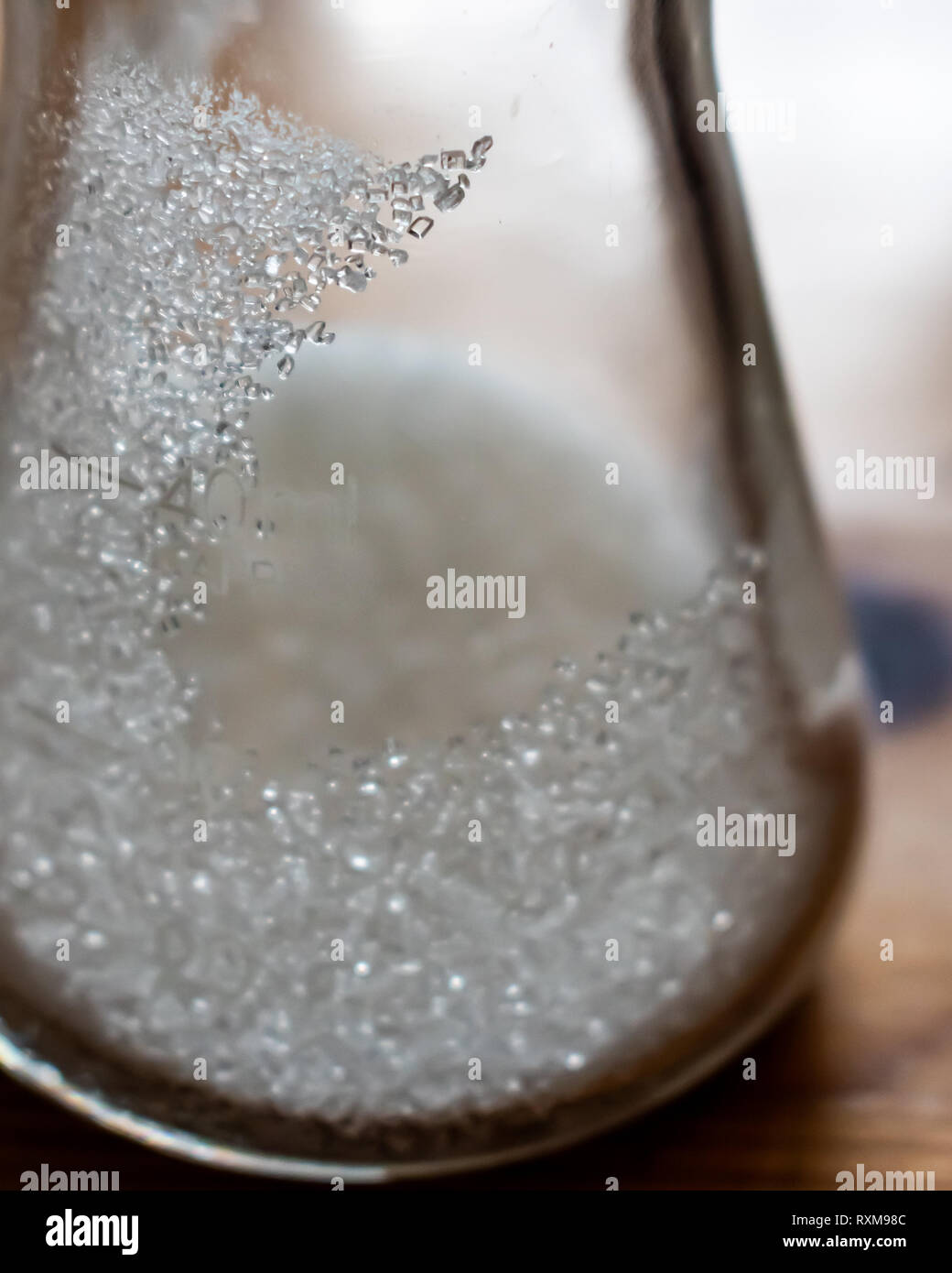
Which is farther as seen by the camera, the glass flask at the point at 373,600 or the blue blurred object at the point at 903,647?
the blue blurred object at the point at 903,647

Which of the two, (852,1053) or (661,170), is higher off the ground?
(661,170)

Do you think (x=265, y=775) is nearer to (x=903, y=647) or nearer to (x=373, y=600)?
(x=373, y=600)

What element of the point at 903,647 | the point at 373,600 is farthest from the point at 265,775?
the point at 903,647

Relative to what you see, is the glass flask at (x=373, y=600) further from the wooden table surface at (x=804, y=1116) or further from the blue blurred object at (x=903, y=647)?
the blue blurred object at (x=903, y=647)

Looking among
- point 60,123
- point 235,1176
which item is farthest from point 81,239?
point 235,1176

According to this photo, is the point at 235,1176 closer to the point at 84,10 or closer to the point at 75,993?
the point at 75,993

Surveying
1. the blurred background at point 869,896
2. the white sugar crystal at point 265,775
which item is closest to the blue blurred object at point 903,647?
the blurred background at point 869,896
